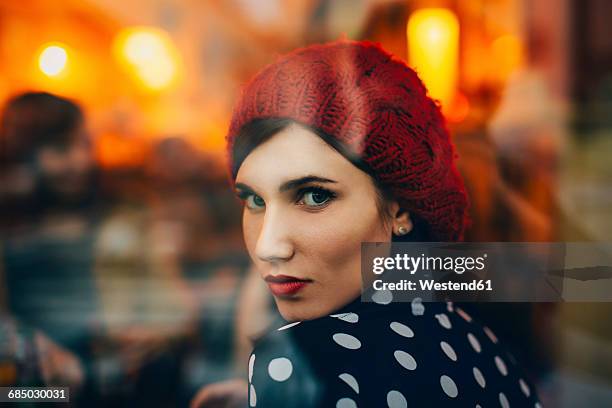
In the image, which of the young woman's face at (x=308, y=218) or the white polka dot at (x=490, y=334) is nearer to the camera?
the young woman's face at (x=308, y=218)

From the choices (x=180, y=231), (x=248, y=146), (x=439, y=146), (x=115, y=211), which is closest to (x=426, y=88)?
(x=439, y=146)

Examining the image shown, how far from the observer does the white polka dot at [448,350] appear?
1.25 meters

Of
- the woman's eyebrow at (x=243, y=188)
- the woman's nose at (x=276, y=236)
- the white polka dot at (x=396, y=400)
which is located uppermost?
the woman's eyebrow at (x=243, y=188)

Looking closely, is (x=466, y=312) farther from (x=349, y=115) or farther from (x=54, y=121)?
(x=54, y=121)

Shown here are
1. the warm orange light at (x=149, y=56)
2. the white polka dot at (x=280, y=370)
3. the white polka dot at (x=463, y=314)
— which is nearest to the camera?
the white polka dot at (x=280, y=370)

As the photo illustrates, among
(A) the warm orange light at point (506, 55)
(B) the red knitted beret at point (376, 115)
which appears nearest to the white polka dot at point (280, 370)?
(B) the red knitted beret at point (376, 115)

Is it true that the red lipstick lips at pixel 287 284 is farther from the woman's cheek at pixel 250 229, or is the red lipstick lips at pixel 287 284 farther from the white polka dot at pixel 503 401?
the white polka dot at pixel 503 401

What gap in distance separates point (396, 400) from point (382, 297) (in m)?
0.29

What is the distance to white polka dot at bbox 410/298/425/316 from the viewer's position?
133cm

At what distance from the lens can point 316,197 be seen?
1.30m

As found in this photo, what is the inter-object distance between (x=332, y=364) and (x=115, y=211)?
2.69 feet

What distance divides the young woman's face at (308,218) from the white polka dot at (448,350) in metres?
0.24

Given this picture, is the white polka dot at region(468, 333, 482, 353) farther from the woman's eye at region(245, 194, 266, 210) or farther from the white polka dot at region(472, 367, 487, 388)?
the woman's eye at region(245, 194, 266, 210)

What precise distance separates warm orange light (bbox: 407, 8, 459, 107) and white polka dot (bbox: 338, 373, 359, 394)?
0.72 metres
